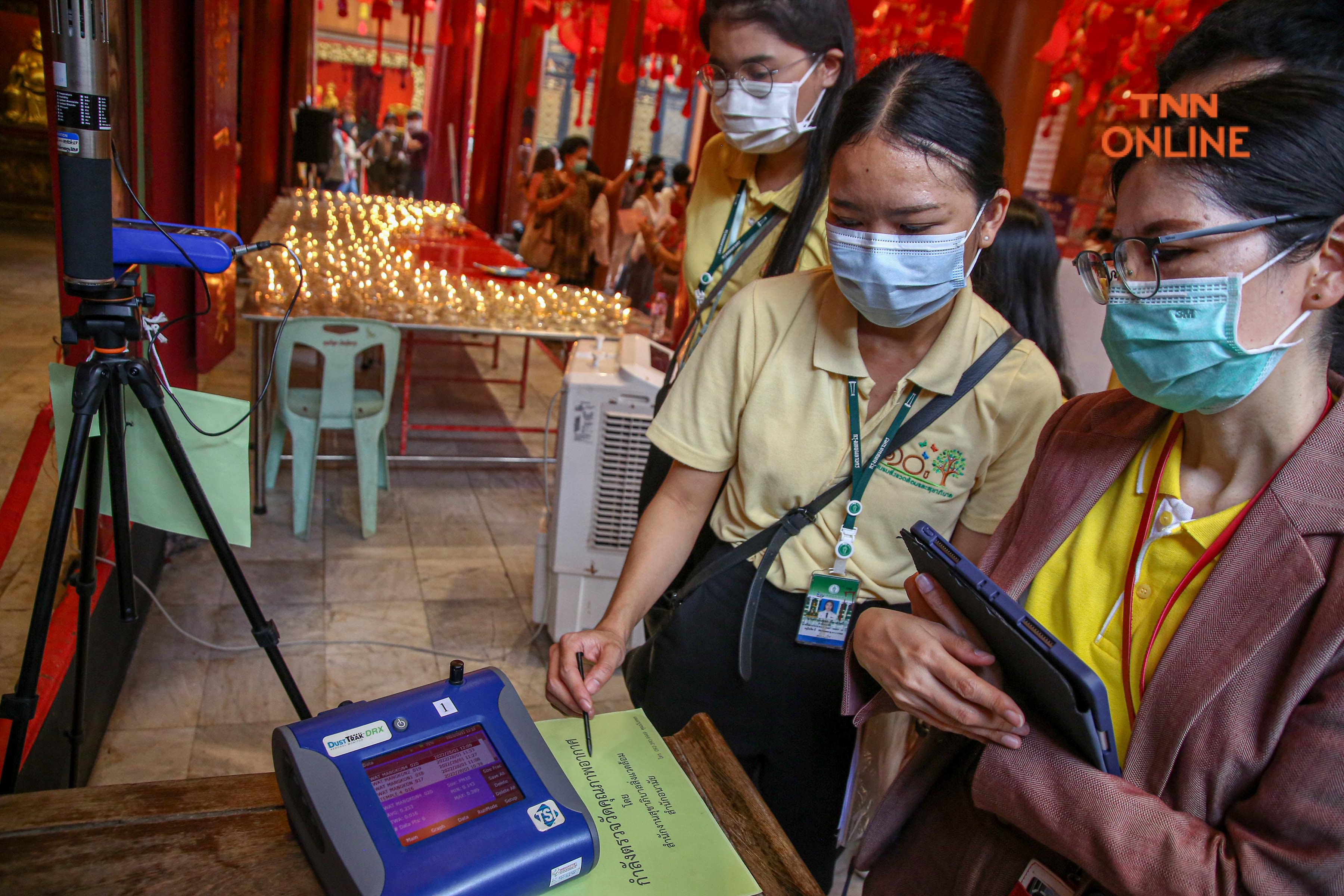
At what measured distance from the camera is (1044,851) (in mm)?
1002

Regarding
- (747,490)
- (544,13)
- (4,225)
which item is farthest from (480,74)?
(747,490)

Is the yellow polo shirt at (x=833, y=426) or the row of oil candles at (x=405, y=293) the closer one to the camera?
the yellow polo shirt at (x=833, y=426)

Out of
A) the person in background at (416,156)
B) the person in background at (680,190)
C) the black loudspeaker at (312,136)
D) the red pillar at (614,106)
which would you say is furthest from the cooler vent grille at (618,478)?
the person in background at (416,156)

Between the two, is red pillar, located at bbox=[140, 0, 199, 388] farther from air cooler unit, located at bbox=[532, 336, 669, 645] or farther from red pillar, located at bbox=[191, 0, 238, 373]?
air cooler unit, located at bbox=[532, 336, 669, 645]

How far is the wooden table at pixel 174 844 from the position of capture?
0.81 metres

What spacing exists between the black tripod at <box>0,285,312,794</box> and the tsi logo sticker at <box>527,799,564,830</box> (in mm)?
753

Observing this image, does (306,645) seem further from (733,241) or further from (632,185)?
(632,185)

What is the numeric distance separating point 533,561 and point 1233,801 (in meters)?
3.19

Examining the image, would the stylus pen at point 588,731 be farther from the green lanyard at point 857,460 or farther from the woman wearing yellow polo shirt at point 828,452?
the green lanyard at point 857,460

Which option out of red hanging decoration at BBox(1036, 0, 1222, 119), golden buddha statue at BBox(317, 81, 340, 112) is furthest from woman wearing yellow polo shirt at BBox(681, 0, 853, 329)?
golden buddha statue at BBox(317, 81, 340, 112)

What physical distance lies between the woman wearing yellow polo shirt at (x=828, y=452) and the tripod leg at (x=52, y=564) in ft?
2.55

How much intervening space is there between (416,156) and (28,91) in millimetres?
13332

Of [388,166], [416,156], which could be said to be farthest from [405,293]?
[416,156]

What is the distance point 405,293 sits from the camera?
4.25 meters
